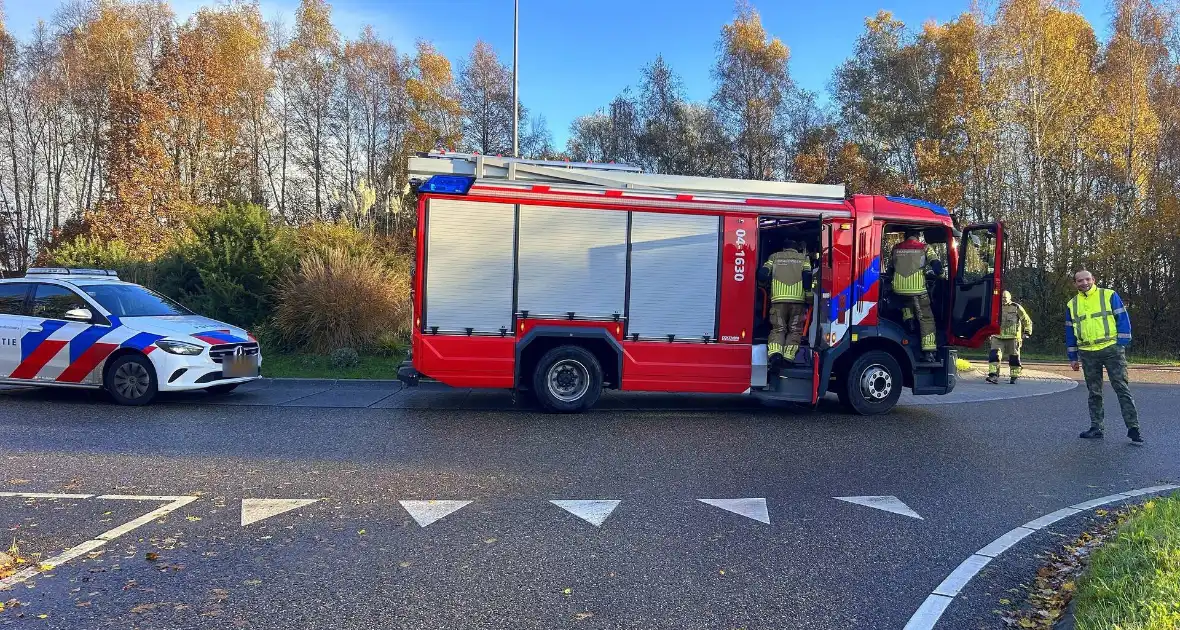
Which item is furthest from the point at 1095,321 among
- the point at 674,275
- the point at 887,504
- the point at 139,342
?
the point at 139,342

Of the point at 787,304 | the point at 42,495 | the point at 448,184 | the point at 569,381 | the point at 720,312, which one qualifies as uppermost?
the point at 448,184

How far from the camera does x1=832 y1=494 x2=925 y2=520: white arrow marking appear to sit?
5109 mm

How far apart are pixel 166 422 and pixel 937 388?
8.92 meters

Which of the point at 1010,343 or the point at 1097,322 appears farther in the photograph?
the point at 1010,343

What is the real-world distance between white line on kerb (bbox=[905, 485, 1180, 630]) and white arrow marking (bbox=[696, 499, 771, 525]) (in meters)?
1.20

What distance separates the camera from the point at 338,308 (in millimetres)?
13594

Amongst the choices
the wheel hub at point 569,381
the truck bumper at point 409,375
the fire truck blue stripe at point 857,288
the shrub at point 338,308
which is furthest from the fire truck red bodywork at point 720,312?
the shrub at point 338,308

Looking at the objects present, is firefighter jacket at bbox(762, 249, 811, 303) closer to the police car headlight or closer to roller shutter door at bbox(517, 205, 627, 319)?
roller shutter door at bbox(517, 205, 627, 319)

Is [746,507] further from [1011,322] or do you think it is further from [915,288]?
Result: [1011,322]

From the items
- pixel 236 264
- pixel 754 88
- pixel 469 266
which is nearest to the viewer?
pixel 469 266

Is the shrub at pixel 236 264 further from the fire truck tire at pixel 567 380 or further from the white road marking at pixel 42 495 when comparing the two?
the white road marking at pixel 42 495

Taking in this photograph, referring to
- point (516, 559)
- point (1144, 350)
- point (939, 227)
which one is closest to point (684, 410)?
point (939, 227)

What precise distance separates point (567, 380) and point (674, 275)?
1.80 metres

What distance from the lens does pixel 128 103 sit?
67.3 feet
